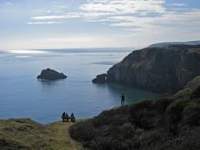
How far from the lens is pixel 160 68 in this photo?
155 m

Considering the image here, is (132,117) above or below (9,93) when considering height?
above

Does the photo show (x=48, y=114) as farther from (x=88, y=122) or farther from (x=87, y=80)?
(x=87, y=80)

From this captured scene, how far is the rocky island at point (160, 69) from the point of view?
465 feet

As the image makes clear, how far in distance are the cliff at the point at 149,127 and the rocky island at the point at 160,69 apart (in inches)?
4197

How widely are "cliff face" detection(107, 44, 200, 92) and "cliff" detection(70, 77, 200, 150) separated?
4229 inches

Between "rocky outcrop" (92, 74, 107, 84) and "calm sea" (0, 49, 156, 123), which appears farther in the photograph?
"rocky outcrop" (92, 74, 107, 84)

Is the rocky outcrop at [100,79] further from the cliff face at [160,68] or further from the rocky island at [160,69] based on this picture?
the cliff face at [160,68]

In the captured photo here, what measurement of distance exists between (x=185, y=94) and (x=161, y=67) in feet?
419

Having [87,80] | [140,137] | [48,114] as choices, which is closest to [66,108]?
[48,114]

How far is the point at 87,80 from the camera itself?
6939 inches

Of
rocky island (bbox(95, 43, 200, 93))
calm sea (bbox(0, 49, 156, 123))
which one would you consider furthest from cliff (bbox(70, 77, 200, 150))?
rocky island (bbox(95, 43, 200, 93))

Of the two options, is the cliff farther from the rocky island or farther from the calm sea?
the rocky island

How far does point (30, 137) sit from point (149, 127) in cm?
741

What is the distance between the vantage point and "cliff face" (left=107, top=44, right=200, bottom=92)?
14188cm
